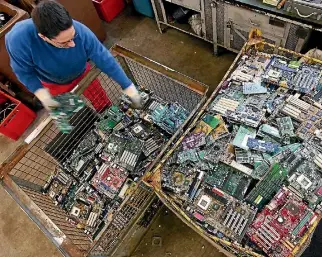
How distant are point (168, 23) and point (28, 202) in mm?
2708

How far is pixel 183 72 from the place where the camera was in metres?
4.05

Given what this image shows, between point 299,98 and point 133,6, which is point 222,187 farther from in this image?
point 133,6

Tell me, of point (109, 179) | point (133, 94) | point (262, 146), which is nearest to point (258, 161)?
point (262, 146)

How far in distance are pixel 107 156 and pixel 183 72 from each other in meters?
A: 1.69

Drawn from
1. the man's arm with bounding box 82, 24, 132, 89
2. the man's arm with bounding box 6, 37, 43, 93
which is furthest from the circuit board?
the man's arm with bounding box 6, 37, 43, 93

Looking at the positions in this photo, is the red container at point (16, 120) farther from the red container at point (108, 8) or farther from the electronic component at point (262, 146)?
the electronic component at point (262, 146)

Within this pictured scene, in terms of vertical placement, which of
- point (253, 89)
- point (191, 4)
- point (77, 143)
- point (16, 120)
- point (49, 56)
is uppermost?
point (191, 4)

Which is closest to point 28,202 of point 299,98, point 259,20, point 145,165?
point 145,165

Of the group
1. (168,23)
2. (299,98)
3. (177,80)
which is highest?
(168,23)

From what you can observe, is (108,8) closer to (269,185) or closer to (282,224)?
(269,185)

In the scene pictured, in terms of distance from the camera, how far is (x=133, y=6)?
459 centimetres

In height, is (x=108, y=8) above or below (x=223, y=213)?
above

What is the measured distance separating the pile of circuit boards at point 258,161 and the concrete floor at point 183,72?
1.07 meters

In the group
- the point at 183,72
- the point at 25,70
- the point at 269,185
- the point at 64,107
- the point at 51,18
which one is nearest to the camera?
the point at 51,18
